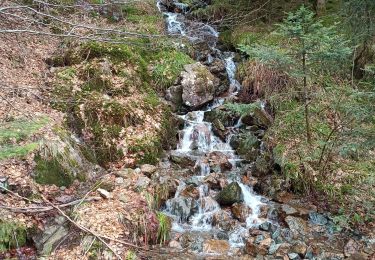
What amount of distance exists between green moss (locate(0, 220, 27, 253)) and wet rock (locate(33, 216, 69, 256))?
174 millimetres

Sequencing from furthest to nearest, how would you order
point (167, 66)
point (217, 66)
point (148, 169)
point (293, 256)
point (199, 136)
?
point (217, 66)
point (167, 66)
point (199, 136)
point (148, 169)
point (293, 256)

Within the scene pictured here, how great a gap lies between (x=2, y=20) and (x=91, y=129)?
3464 millimetres

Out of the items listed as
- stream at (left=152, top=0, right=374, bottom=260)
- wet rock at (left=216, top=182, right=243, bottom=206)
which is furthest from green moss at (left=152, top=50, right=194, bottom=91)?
wet rock at (left=216, top=182, right=243, bottom=206)

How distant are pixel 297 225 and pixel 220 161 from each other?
2261 mm

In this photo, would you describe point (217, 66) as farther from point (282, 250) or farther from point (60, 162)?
point (282, 250)

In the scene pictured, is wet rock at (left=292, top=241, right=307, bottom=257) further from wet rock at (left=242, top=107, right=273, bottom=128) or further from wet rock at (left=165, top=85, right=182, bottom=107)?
wet rock at (left=165, top=85, right=182, bottom=107)

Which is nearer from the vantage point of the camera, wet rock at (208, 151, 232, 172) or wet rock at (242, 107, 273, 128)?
wet rock at (208, 151, 232, 172)

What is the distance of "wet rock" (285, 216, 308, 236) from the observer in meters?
6.14

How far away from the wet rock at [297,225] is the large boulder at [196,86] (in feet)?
13.8

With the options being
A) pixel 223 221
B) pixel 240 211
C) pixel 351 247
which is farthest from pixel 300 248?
pixel 223 221

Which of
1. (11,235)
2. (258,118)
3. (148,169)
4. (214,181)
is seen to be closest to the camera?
(11,235)

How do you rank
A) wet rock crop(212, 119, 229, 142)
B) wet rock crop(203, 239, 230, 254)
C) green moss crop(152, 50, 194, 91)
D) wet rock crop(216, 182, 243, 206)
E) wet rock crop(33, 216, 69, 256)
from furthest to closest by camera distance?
green moss crop(152, 50, 194, 91)
wet rock crop(212, 119, 229, 142)
wet rock crop(216, 182, 243, 206)
wet rock crop(203, 239, 230, 254)
wet rock crop(33, 216, 69, 256)

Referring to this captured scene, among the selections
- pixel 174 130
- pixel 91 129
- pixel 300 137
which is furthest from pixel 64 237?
pixel 300 137

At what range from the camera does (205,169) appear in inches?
301
